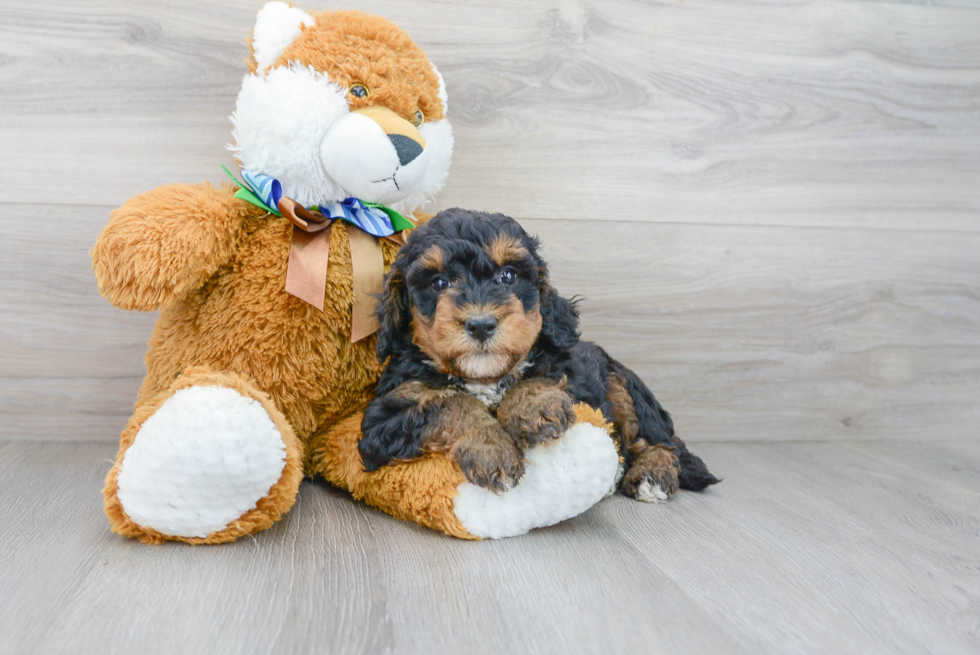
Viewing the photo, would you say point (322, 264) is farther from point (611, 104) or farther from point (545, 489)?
point (611, 104)

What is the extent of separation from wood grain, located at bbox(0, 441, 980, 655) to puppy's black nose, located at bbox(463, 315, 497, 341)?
386 mm

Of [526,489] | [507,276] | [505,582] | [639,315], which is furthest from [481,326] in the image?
[639,315]

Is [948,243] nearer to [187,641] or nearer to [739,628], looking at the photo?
[739,628]

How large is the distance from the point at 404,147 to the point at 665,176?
0.94 metres

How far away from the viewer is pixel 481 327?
1.23m

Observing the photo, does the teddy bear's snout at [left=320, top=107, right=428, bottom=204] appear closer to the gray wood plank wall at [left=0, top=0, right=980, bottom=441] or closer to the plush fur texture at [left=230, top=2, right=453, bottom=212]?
the plush fur texture at [left=230, top=2, right=453, bottom=212]

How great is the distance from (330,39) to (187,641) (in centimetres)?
113

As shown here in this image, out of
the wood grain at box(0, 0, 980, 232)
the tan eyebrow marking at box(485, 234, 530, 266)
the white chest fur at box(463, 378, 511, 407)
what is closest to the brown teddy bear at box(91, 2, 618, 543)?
the white chest fur at box(463, 378, 511, 407)

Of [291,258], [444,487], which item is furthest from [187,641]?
→ [291,258]

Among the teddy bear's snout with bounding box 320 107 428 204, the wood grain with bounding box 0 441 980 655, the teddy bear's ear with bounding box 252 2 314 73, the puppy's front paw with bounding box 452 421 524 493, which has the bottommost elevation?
the wood grain with bounding box 0 441 980 655

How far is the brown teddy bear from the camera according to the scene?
120cm

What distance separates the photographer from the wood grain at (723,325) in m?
1.84

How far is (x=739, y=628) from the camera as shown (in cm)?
103

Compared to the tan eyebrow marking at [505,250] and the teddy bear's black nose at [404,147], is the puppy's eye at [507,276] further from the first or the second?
the teddy bear's black nose at [404,147]
